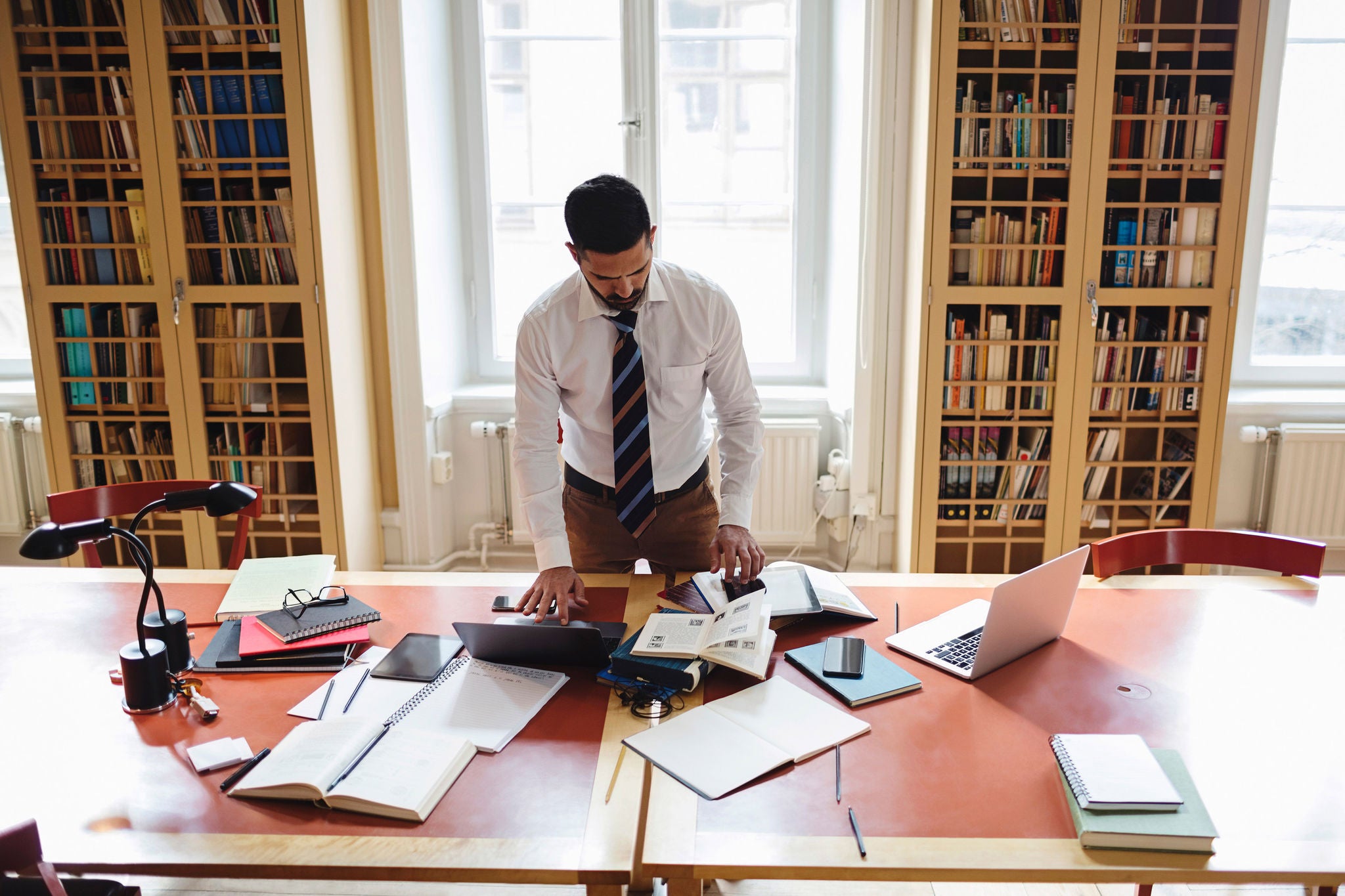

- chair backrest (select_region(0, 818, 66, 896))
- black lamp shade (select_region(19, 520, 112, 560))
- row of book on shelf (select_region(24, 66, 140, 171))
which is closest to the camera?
chair backrest (select_region(0, 818, 66, 896))

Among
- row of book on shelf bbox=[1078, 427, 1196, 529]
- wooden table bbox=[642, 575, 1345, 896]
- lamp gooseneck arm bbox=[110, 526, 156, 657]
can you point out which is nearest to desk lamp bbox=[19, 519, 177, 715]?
lamp gooseneck arm bbox=[110, 526, 156, 657]

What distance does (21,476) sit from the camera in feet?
12.3

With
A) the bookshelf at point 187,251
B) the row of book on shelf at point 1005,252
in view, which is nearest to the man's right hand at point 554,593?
the bookshelf at point 187,251

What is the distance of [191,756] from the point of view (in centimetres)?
138

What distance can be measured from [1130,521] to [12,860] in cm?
327

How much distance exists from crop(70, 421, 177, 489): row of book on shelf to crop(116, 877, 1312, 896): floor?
64.6 inches

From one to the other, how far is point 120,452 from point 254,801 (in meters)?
2.55

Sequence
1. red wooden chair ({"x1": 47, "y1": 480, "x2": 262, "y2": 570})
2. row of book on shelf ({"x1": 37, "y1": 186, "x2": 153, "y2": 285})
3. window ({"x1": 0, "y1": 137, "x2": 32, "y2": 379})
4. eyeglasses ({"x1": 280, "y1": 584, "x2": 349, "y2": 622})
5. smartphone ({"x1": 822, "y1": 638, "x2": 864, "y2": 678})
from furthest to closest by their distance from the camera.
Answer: window ({"x1": 0, "y1": 137, "x2": 32, "y2": 379}) < row of book on shelf ({"x1": 37, "y1": 186, "x2": 153, "y2": 285}) < red wooden chair ({"x1": 47, "y1": 480, "x2": 262, "y2": 570}) < eyeglasses ({"x1": 280, "y1": 584, "x2": 349, "y2": 622}) < smartphone ({"x1": 822, "y1": 638, "x2": 864, "y2": 678})

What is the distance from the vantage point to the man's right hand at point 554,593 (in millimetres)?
1771

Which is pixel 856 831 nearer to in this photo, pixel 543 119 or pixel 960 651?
pixel 960 651

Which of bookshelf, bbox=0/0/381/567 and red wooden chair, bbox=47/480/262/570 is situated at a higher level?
bookshelf, bbox=0/0/381/567

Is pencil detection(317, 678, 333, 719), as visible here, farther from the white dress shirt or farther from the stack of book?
the stack of book

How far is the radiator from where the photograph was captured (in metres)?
3.71

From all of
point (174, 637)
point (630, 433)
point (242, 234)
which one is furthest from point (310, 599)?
point (242, 234)
